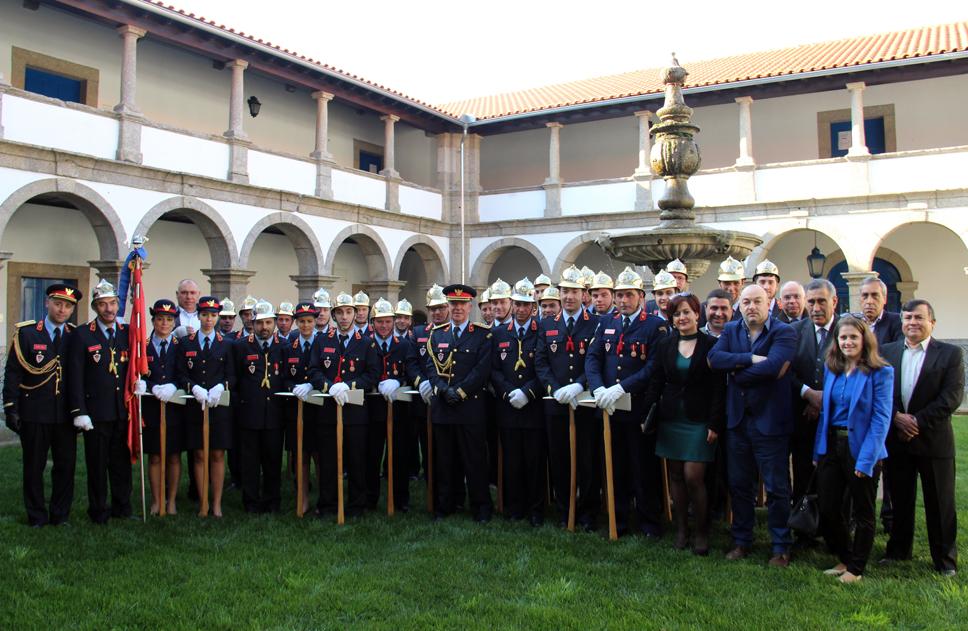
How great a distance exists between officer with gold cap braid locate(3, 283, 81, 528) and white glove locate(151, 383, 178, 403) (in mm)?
684

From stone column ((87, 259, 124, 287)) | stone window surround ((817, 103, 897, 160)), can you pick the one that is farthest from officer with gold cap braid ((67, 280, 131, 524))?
stone window surround ((817, 103, 897, 160))

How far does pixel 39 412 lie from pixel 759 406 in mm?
5443

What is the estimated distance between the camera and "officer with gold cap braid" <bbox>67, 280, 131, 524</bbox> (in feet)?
22.1

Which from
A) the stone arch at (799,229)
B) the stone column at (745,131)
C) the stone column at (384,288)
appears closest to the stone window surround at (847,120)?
the stone column at (745,131)

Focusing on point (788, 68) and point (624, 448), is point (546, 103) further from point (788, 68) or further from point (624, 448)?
point (624, 448)

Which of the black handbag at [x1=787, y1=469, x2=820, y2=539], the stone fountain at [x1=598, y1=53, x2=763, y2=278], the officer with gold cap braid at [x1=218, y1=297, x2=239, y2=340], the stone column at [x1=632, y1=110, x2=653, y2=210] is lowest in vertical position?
the black handbag at [x1=787, y1=469, x2=820, y2=539]

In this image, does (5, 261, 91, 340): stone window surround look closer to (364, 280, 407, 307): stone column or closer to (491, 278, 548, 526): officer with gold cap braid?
(364, 280, 407, 307): stone column

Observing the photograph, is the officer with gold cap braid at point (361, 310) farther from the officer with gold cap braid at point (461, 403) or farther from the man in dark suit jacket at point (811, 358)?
the man in dark suit jacket at point (811, 358)

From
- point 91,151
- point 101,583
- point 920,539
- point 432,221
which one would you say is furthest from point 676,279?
point 432,221

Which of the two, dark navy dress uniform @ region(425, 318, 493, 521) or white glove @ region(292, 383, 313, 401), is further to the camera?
white glove @ region(292, 383, 313, 401)

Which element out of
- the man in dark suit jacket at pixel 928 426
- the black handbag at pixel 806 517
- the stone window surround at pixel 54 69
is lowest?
the black handbag at pixel 806 517

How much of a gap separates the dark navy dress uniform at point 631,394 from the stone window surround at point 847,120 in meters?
14.8

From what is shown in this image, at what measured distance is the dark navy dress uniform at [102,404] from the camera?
22.1 feet

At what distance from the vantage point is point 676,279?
23.5 feet
